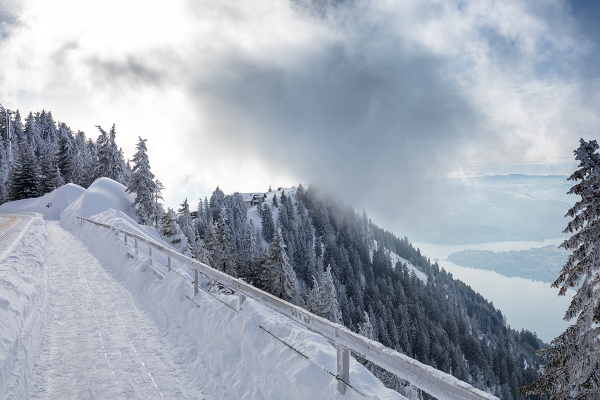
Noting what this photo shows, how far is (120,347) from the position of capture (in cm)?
666

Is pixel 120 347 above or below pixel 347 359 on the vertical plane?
below

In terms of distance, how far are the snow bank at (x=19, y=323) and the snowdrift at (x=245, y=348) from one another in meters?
2.33

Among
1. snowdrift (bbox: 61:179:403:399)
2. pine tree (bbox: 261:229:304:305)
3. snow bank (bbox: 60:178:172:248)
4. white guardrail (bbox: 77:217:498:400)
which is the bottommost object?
pine tree (bbox: 261:229:304:305)

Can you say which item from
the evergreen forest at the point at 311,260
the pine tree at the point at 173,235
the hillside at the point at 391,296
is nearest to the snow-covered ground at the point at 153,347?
the evergreen forest at the point at 311,260

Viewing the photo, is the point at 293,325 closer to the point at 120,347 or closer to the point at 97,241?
the point at 120,347

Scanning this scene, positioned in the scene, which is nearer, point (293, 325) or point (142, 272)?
point (293, 325)

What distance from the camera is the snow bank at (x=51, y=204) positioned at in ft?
165

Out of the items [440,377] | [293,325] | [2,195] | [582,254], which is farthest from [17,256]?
[2,195]

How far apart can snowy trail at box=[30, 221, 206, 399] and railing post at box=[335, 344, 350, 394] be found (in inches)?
103

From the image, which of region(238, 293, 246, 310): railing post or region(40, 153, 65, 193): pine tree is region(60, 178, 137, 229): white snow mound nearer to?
region(40, 153, 65, 193): pine tree

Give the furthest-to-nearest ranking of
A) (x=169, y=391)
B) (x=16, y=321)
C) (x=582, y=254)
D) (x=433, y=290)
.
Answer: (x=433, y=290) < (x=582, y=254) < (x=16, y=321) < (x=169, y=391)

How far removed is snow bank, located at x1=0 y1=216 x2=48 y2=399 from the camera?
4.96 meters

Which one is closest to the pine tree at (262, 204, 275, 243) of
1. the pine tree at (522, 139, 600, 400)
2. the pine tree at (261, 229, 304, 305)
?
the pine tree at (261, 229, 304, 305)

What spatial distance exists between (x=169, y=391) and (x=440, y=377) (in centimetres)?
446
